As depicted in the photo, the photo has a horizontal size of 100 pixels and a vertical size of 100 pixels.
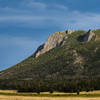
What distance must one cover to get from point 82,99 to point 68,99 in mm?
5093

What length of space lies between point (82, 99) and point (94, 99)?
435 centimetres

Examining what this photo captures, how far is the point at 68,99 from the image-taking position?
9600 cm

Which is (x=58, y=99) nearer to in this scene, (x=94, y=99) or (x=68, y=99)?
(x=68, y=99)

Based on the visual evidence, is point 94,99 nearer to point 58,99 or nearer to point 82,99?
point 82,99

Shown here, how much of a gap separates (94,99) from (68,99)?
9.40 metres

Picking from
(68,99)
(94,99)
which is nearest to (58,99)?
(68,99)

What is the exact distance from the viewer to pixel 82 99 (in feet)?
313

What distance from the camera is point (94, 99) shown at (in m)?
94.2

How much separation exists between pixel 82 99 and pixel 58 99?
29.0 feet

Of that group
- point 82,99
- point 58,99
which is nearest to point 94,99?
point 82,99

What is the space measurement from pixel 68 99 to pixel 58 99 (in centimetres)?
377
